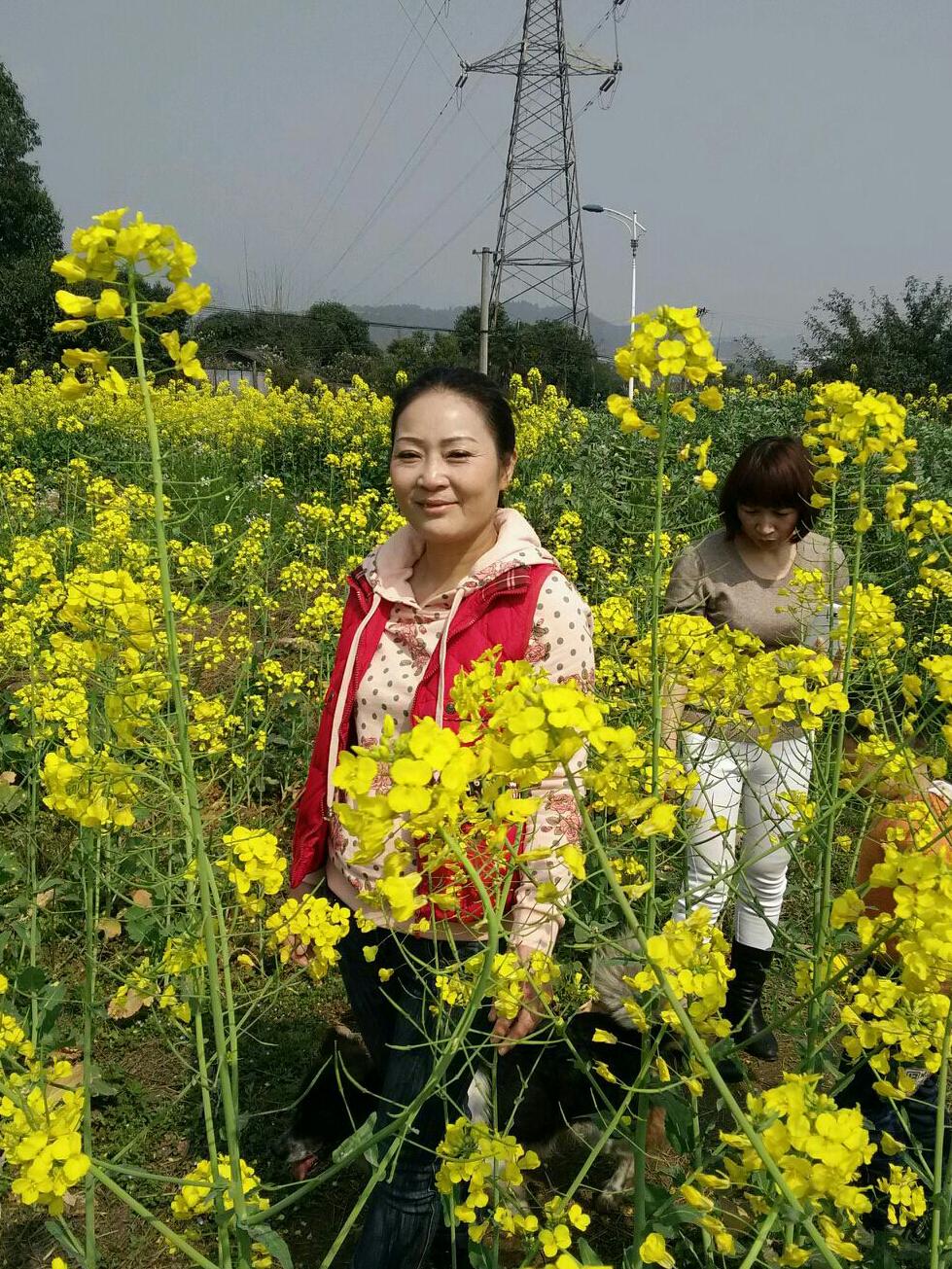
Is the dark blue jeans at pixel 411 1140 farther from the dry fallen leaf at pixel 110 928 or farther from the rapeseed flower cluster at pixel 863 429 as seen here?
the dry fallen leaf at pixel 110 928

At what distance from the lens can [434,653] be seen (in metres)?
1.82

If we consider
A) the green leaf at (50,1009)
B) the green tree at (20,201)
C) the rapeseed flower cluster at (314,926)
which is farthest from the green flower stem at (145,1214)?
the green tree at (20,201)

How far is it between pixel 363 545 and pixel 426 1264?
156 inches

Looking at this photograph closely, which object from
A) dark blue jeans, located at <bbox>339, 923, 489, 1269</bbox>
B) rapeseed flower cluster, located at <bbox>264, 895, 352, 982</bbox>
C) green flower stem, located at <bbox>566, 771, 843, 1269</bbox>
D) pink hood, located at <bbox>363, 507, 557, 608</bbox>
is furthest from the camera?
pink hood, located at <bbox>363, 507, 557, 608</bbox>

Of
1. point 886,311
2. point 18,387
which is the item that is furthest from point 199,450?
point 886,311

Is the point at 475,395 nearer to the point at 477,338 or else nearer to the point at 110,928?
the point at 110,928

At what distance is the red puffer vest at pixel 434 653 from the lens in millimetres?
1785

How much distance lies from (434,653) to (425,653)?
63 mm

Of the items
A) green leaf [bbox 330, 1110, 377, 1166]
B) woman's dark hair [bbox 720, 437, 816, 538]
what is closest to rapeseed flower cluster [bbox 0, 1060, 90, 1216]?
green leaf [bbox 330, 1110, 377, 1166]

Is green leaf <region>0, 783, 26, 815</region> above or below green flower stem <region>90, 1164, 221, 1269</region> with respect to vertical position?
below

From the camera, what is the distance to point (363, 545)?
5551mm

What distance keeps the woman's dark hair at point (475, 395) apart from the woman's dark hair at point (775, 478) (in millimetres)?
1050

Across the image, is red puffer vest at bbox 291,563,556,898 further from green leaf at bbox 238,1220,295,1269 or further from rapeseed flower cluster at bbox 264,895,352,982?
green leaf at bbox 238,1220,295,1269

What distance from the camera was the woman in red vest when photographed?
1.75 m
